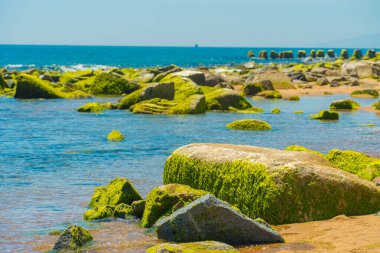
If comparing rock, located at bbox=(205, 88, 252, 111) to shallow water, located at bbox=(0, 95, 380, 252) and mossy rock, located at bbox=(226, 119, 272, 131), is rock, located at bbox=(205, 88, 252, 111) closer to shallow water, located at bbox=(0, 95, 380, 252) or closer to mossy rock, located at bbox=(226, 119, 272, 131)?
shallow water, located at bbox=(0, 95, 380, 252)

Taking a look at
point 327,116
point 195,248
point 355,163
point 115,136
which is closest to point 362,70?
point 327,116

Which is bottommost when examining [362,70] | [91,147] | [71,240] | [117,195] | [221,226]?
[91,147]

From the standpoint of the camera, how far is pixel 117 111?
34281 mm

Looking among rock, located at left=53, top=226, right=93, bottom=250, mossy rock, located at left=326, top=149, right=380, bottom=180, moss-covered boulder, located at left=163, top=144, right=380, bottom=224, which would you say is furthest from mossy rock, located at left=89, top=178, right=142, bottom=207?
mossy rock, located at left=326, top=149, right=380, bottom=180

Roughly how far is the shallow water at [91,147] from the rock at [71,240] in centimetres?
31

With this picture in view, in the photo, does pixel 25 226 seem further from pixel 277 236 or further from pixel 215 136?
pixel 215 136

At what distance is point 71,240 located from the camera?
9.21 metres

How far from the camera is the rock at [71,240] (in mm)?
9203

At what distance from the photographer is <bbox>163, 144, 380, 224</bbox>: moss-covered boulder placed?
10.6 metres

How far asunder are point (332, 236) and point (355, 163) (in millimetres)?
5784

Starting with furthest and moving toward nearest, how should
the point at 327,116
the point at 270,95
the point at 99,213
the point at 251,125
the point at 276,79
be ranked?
the point at 276,79 < the point at 270,95 < the point at 327,116 < the point at 251,125 < the point at 99,213

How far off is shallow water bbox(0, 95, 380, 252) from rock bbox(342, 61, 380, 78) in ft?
90.5

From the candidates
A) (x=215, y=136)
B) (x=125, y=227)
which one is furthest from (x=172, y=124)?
(x=125, y=227)

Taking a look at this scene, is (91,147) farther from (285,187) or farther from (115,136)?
(285,187)
